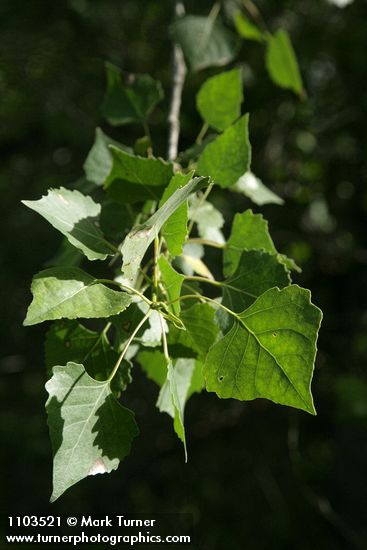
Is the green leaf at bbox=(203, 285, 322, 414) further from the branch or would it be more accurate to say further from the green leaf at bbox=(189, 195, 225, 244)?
the branch

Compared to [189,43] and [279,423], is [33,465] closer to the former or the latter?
[279,423]

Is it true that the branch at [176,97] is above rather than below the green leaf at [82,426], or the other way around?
above

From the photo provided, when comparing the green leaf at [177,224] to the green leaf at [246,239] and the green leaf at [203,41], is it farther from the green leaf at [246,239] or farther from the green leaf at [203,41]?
the green leaf at [203,41]

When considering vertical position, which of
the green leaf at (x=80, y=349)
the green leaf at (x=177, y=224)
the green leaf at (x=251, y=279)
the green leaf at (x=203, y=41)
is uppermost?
the green leaf at (x=177, y=224)

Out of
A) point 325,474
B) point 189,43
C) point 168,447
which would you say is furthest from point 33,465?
point 189,43

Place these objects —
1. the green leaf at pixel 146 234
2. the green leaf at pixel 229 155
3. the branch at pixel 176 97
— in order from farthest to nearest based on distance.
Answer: the branch at pixel 176 97 < the green leaf at pixel 229 155 < the green leaf at pixel 146 234

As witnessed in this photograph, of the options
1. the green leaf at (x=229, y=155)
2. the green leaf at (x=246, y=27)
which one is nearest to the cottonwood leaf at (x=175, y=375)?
the green leaf at (x=229, y=155)

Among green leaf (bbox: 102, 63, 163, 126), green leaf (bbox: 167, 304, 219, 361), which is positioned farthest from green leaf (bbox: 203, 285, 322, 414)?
green leaf (bbox: 102, 63, 163, 126)
